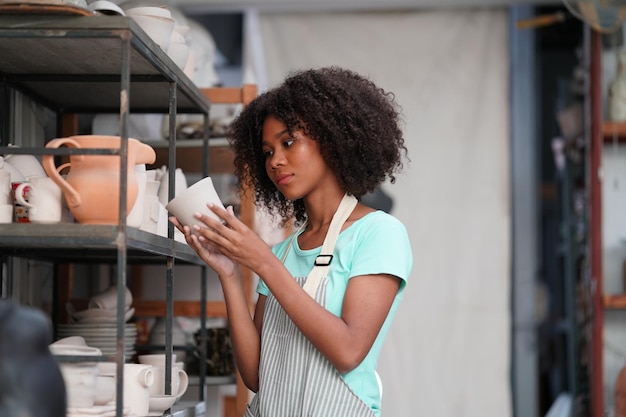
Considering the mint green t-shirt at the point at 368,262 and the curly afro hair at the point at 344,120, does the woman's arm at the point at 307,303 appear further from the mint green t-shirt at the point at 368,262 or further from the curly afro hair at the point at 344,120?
the curly afro hair at the point at 344,120

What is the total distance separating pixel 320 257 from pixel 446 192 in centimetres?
266

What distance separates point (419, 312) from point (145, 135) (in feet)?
5.61

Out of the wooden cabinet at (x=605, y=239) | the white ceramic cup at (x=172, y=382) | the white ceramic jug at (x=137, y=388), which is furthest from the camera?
the wooden cabinet at (x=605, y=239)

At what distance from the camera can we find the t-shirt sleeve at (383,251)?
6.98 ft

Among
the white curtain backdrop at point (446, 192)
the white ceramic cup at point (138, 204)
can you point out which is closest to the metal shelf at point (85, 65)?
the white ceramic cup at point (138, 204)

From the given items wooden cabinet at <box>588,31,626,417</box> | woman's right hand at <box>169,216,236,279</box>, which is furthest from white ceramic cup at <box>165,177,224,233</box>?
wooden cabinet at <box>588,31,626,417</box>

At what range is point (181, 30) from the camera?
9.91 feet

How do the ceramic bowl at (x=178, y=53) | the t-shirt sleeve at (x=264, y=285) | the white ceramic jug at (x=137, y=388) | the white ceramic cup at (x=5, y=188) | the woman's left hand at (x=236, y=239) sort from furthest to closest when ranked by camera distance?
the ceramic bowl at (x=178, y=53) < the t-shirt sleeve at (x=264, y=285) < the white ceramic jug at (x=137, y=388) < the white ceramic cup at (x=5, y=188) < the woman's left hand at (x=236, y=239)

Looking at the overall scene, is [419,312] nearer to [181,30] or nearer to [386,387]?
[386,387]

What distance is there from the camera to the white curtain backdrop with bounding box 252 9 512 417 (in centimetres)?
471

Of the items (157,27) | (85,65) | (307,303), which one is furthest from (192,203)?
(157,27)

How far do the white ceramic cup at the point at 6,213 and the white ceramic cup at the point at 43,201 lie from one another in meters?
0.04

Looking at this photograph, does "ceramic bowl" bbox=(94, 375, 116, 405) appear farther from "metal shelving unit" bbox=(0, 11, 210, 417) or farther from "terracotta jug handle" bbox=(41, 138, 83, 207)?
"terracotta jug handle" bbox=(41, 138, 83, 207)

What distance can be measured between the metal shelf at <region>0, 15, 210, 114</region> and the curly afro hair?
1.15ft
